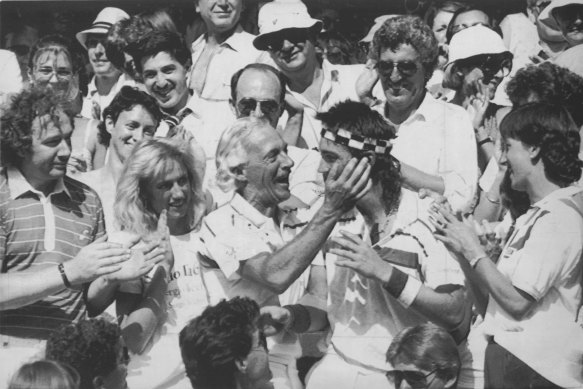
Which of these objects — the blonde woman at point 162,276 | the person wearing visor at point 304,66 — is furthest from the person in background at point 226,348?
the person wearing visor at point 304,66

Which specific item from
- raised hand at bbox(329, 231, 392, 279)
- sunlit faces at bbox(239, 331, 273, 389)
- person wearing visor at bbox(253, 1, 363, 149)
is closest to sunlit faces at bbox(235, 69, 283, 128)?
person wearing visor at bbox(253, 1, 363, 149)

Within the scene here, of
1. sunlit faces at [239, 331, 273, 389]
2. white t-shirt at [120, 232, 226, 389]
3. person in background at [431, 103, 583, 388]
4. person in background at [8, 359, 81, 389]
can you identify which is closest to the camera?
person in background at [8, 359, 81, 389]

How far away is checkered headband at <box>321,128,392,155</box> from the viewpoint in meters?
5.86

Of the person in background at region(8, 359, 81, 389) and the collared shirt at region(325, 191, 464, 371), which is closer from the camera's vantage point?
the person in background at region(8, 359, 81, 389)

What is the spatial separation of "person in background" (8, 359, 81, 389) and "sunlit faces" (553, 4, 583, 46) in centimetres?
309

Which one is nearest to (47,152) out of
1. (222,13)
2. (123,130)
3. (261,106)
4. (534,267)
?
(123,130)

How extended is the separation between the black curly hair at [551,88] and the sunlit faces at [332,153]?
105cm

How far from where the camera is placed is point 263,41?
6641 millimetres

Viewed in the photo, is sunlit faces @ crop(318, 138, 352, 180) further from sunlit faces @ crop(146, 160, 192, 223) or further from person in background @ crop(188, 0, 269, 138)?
person in background @ crop(188, 0, 269, 138)

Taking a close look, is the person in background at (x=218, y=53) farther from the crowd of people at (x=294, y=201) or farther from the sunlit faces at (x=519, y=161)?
the sunlit faces at (x=519, y=161)

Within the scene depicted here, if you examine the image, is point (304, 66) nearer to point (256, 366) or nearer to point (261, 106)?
point (261, 106)

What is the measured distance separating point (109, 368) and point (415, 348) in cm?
137

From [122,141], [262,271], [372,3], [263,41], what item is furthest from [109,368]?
[372,3]

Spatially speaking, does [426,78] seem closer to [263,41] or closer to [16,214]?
[263,41]
